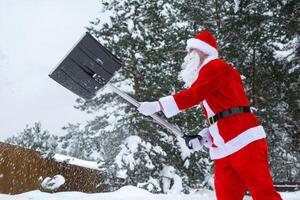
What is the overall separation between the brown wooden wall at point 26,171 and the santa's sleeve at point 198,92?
9.07 metres

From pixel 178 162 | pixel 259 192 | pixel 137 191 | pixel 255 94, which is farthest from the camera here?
pixel 178 162

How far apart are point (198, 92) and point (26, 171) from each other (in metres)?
10.6

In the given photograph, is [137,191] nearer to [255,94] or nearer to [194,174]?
[255,94]

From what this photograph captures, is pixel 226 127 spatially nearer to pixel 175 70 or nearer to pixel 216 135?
pixel 216 135

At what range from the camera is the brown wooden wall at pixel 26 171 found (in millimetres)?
11430

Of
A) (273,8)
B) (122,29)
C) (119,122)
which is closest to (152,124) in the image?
(119,122)

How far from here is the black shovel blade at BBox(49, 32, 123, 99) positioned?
3.66 meters

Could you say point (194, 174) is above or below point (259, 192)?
above

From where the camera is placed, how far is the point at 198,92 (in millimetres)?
3006

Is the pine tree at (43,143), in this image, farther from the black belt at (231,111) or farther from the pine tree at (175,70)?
the black belt at (231,111)

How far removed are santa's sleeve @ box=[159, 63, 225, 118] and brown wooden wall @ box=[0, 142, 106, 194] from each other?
9.07 metres

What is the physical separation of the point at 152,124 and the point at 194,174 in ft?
7.65

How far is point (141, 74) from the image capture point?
45.6 feet

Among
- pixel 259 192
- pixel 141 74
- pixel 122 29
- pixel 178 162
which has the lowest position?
pixel 259 192
